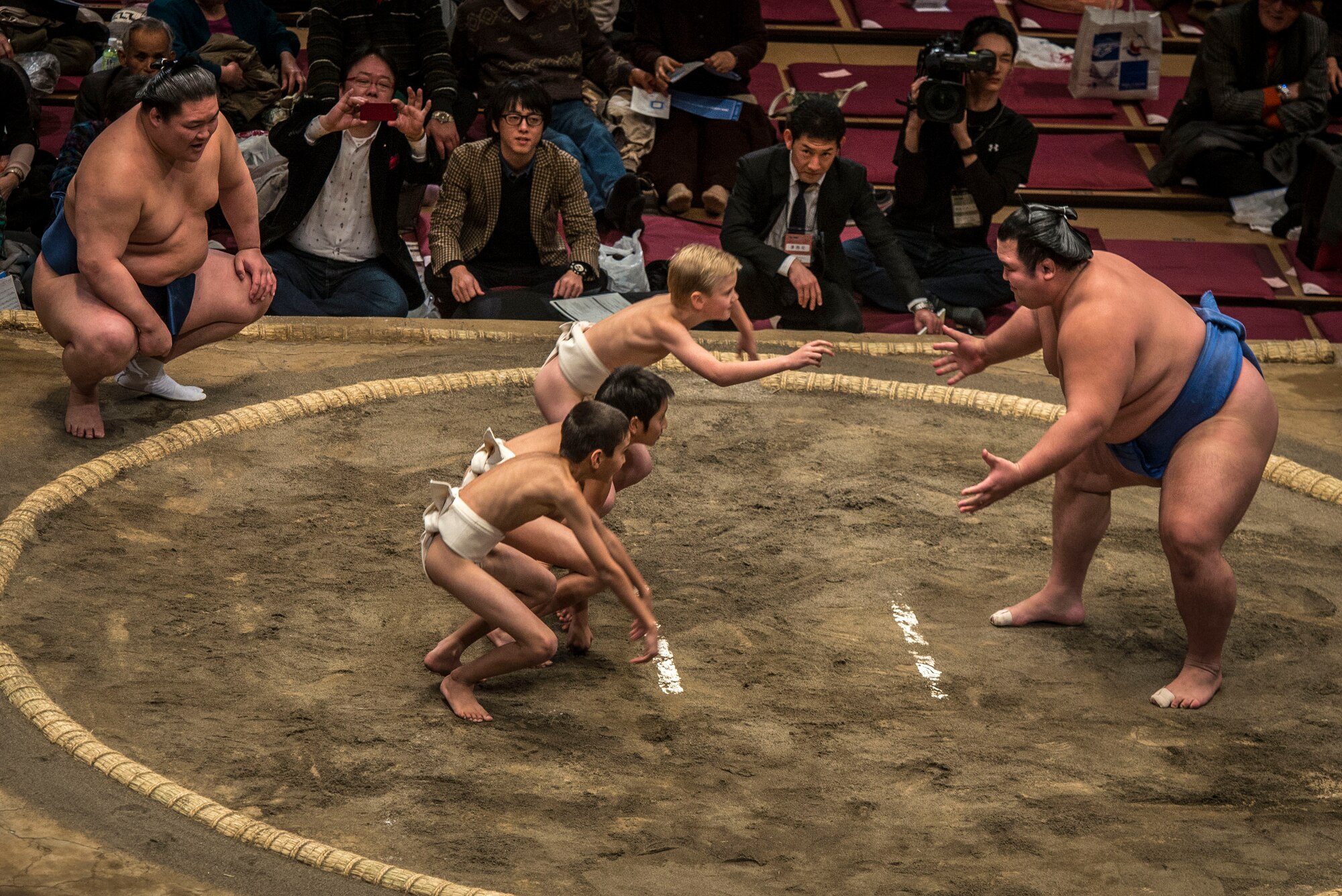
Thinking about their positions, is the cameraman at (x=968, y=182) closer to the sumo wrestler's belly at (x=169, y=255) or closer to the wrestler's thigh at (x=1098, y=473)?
the wrestler's thigh at (x=1098, y=473)

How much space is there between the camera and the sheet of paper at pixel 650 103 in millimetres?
5000

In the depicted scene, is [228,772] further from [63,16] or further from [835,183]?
[63,16]

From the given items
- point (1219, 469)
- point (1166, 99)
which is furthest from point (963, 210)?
point (1219, 469)

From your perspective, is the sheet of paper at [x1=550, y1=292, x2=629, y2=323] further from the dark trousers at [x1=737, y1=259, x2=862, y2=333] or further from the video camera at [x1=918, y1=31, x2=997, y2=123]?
the video camera at [x1=918, y1=31, x2=997, y2=123]

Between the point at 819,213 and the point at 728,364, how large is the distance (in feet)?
5.13

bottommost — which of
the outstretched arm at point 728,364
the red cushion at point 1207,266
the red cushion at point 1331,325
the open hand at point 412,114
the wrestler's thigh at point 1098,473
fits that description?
the red cushion at point 1331,325

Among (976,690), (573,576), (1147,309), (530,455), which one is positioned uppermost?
(1147,309)

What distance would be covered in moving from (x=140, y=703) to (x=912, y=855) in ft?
4.12

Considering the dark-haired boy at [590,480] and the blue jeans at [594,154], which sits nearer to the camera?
the dark-haired boy at [590,480]

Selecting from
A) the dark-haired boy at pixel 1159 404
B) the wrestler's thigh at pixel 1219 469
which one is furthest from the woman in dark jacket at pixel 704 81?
the wrestler's thigh at pixel 1219 469

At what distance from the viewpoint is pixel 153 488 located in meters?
3.19

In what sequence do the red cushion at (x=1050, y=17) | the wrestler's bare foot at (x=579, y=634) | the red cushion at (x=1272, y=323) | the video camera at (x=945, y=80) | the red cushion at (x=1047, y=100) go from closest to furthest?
the wrestler's bare foot at (x=579, y=634) → the video camera at (x=945, y=80) → the red cushion at (x=1272, y=323) → the red cushion at (x=1047, y=100) → the red cushion at (x=1050, y=17)

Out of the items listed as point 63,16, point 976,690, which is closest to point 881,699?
point 976,690

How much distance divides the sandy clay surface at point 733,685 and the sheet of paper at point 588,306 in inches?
22.9
